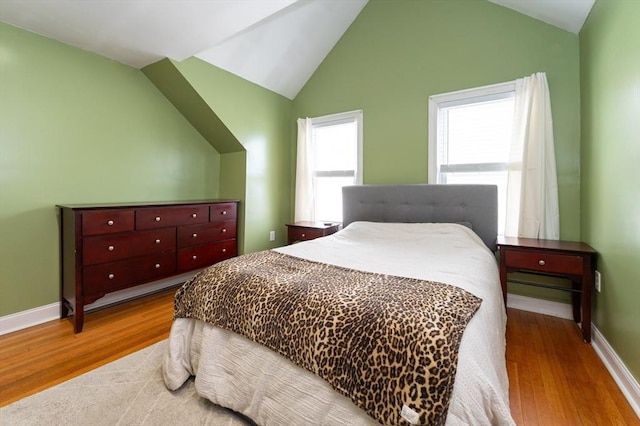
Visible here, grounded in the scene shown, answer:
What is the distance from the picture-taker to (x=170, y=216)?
8.74ft

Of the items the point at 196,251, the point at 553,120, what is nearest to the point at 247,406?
the point at 196,251

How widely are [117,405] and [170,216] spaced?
162 cm

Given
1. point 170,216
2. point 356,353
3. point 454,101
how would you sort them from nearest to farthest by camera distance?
point 356,353, point 170,216, point 454,101

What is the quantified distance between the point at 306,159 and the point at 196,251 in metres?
1.79

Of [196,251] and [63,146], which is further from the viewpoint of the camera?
[196,251]

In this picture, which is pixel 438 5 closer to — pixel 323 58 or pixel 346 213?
pixel 323 58

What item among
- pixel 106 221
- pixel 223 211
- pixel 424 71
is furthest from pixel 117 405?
pixel 424 71

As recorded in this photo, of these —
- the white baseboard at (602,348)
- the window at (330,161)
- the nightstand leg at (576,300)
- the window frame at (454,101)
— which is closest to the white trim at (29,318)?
the window at (330,161)

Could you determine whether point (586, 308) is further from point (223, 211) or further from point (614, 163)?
point (223, 211)

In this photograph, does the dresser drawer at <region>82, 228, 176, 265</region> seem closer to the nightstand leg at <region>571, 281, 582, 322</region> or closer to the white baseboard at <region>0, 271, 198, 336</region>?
the white baseboard at <region>0, 271, 198, 336</region>

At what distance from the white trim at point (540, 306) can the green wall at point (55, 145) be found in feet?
12.4

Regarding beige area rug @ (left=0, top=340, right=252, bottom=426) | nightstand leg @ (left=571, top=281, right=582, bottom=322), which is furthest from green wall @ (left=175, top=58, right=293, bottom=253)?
nightstand leg @ (left=571, top=281, right=582, bottom=322)

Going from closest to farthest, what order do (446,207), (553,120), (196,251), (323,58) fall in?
(553,120), (446,207), (196,251), (323,58)

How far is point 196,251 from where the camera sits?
2.92 meters
